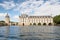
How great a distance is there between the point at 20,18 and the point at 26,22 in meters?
6.46

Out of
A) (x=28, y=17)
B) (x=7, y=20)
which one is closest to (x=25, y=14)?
(x=28, y=17)

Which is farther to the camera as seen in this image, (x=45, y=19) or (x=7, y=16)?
(x=7, y=16)

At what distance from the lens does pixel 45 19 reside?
183 meters

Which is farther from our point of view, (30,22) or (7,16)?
(7,16)

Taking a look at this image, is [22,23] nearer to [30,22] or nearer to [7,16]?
[30,22]

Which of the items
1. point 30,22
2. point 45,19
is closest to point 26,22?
point 30,22

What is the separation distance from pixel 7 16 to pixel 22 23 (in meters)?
26.5

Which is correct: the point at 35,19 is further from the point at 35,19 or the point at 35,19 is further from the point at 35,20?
the point at 35,20

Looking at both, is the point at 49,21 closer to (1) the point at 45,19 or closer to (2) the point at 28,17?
(1) the point at 45,19

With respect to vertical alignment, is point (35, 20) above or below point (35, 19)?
below

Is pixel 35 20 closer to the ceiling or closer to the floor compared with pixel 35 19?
closer to the floor

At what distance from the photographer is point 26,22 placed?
18200cm

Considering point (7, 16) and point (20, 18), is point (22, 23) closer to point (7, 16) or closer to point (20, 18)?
point (20, 18)

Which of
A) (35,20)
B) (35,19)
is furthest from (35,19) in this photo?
(35,20)
